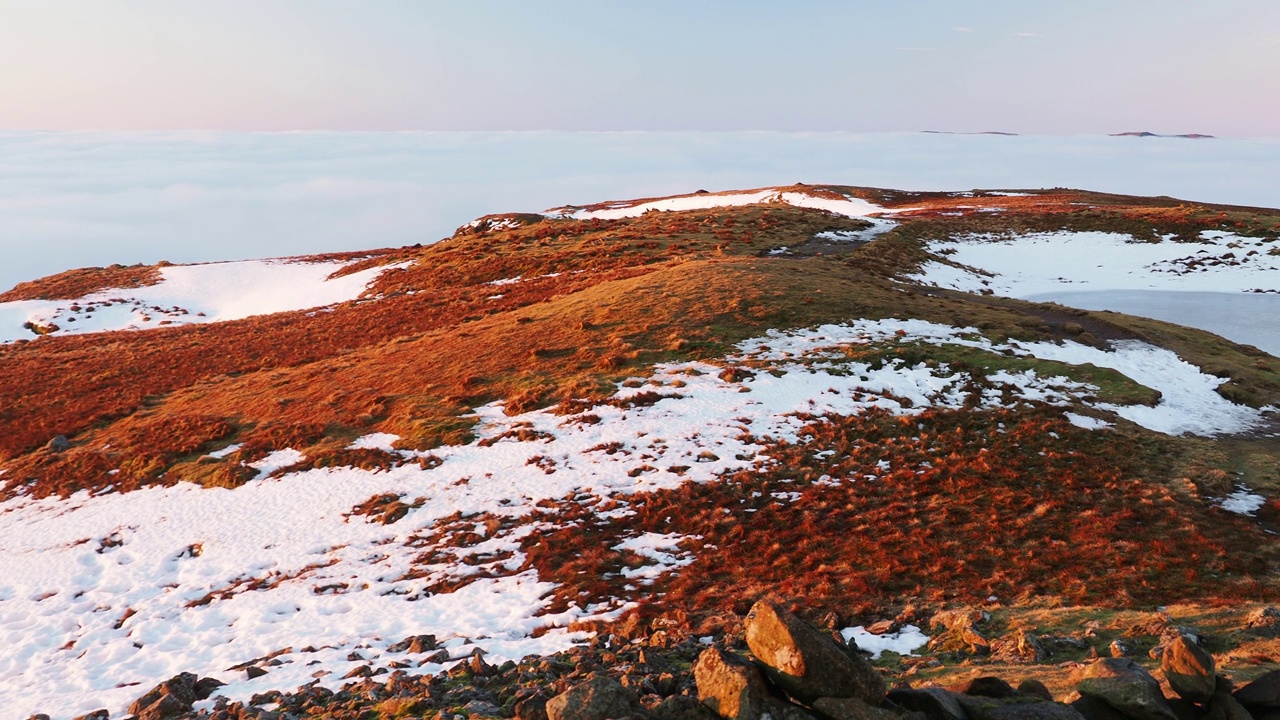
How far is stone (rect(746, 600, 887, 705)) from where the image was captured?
768cm

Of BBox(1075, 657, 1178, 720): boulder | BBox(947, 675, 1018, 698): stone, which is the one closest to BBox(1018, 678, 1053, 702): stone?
BBox(947, 675, 1018, 698): stone

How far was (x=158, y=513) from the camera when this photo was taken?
2039cm

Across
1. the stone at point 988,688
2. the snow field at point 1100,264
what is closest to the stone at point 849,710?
the stone at point 988,688

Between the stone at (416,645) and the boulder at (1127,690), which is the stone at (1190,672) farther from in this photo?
the stone at (416,645)

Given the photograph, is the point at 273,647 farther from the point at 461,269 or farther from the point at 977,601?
the point at 461,269

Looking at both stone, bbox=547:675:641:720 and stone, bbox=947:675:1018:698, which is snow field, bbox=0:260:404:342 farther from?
stone, bbox=947:675:1018:698

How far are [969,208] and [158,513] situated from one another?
8714 cm

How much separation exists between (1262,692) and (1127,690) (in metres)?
1.64

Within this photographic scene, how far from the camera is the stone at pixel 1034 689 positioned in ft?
26.7

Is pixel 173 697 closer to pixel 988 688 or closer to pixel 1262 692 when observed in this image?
pixel 988 688

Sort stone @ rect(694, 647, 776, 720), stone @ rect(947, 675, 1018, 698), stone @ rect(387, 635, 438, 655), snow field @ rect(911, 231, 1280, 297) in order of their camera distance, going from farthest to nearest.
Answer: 1. snow field @ rect(911, 231, 1280, 297)
2. stone @ rect(387, 635, 438, 655)
3. stone @ rect(947, 675, 1018, 698)
4. stone @ rect(694, 647, 776, 720)

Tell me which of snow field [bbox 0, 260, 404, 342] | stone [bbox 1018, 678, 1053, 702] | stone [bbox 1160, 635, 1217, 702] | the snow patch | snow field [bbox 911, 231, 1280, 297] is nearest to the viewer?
stone [bbox 1160, 635, 1217, 702]

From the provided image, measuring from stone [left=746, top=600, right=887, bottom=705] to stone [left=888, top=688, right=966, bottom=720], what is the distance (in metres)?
0.38

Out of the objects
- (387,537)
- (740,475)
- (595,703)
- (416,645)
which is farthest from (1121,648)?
(387,537)
